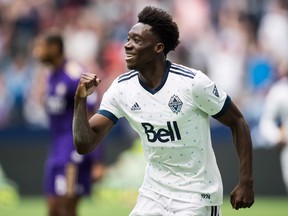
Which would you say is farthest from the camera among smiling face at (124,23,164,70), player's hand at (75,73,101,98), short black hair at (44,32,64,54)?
short black hair at (44,32,64,54)

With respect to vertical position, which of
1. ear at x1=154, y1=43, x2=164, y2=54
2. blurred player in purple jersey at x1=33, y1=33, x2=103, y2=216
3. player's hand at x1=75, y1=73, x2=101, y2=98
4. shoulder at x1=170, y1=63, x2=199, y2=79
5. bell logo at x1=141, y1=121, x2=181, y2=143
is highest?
ear at x1=154, y1=43, x2=164, y2=54

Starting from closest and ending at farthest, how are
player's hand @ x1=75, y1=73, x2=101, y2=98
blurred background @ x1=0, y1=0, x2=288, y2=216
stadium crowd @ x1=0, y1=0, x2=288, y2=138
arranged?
player's hand @ x1=75, y1=73, x2=101, y2=98
blurred background @ x1=0, y1=0, x2=288, y2=216
stadium crowd @ x1=0, y1=0, x2=288, y2=138

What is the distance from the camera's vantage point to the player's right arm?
729 cm

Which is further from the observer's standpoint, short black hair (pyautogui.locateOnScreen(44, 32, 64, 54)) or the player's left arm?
short black hair (pyautogui.locateOnScreen(44, 32, 64, 54))

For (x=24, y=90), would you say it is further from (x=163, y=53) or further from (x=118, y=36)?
(x=163, y=53)

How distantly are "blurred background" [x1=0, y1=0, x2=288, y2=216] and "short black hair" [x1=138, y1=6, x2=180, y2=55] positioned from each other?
760cm

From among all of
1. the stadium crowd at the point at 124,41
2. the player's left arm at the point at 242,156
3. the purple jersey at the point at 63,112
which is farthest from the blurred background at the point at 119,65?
the player's left arm at the point at 242,156

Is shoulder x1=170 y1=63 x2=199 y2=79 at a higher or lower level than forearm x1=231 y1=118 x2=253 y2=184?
higher

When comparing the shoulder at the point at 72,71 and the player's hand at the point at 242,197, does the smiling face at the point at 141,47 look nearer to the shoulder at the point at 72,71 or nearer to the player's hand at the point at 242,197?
the player's hand at the point at 242,197

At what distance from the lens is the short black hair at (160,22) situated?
7613mm

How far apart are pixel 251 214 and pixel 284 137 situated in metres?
1.80

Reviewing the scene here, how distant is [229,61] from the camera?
17.7 m

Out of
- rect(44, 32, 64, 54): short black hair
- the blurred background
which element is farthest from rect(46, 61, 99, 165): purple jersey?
the blurred background

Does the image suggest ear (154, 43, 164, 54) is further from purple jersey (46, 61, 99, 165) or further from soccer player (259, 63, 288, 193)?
soccer player (259, 63, 288, 193)
